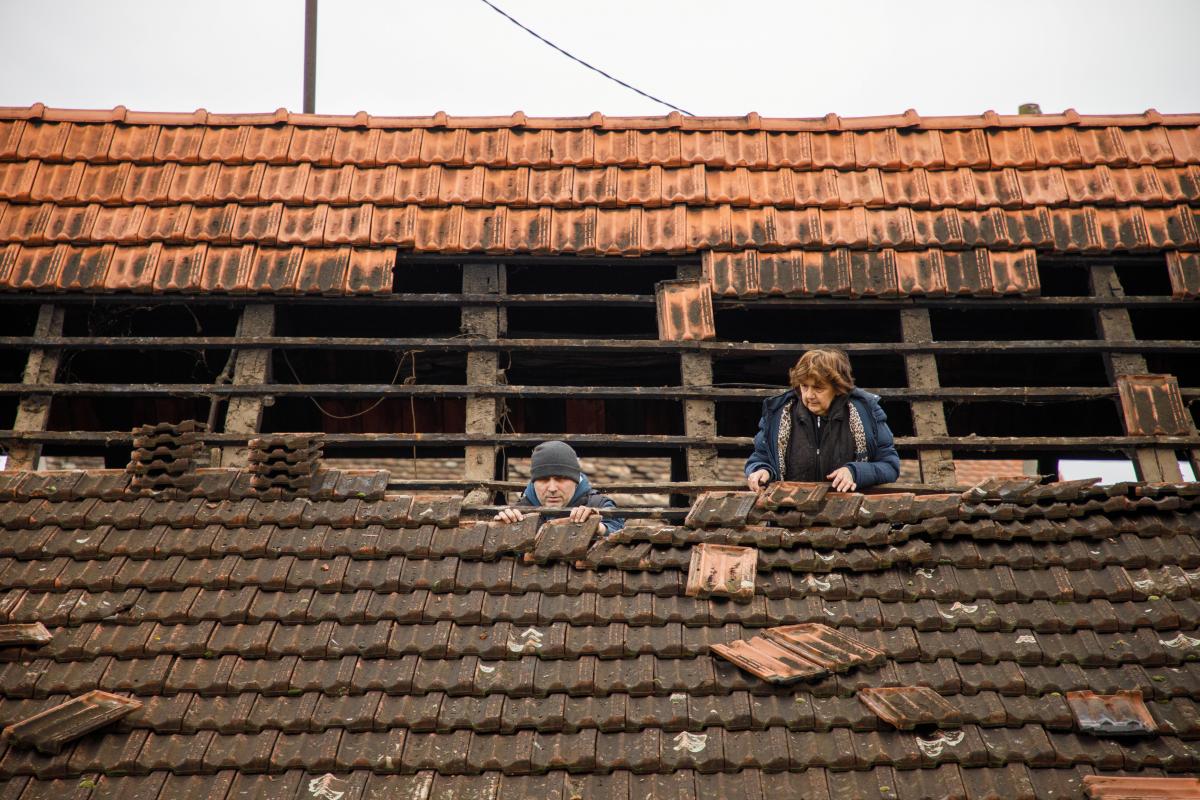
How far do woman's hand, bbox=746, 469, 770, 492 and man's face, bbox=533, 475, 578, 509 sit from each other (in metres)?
1.08

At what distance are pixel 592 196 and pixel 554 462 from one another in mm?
2362

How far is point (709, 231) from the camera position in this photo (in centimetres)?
768

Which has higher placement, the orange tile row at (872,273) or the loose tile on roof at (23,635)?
the orange tile row at (872,273)

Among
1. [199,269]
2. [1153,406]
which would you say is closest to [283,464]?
[199,269]

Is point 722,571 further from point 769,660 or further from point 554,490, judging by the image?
point 554,490

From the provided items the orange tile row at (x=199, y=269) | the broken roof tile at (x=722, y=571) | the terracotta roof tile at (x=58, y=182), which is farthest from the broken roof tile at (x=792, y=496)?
the terracotta roof tile at (x=58, y=182)

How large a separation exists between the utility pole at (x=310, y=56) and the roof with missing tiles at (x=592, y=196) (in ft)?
17.5

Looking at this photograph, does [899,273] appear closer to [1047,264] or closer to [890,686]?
[1047,264]

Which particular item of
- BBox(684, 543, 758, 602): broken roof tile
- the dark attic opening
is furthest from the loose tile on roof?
BBox(684, 543, 758, 602): broken roof tile

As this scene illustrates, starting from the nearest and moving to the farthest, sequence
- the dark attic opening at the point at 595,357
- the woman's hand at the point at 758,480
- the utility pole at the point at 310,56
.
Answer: the woman's hand at the point at 758,480 < the dark attic opening at the point at 595,357 < the utility pole at the point at 310,56

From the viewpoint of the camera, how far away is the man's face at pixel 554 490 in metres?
6.40

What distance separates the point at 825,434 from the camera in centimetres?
627

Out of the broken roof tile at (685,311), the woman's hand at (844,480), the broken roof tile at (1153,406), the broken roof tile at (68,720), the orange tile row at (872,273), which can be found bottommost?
the broken roof tile at (68,720)

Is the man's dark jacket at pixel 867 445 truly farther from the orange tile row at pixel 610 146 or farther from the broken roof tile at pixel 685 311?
the orange tile row at pixel 610 146
